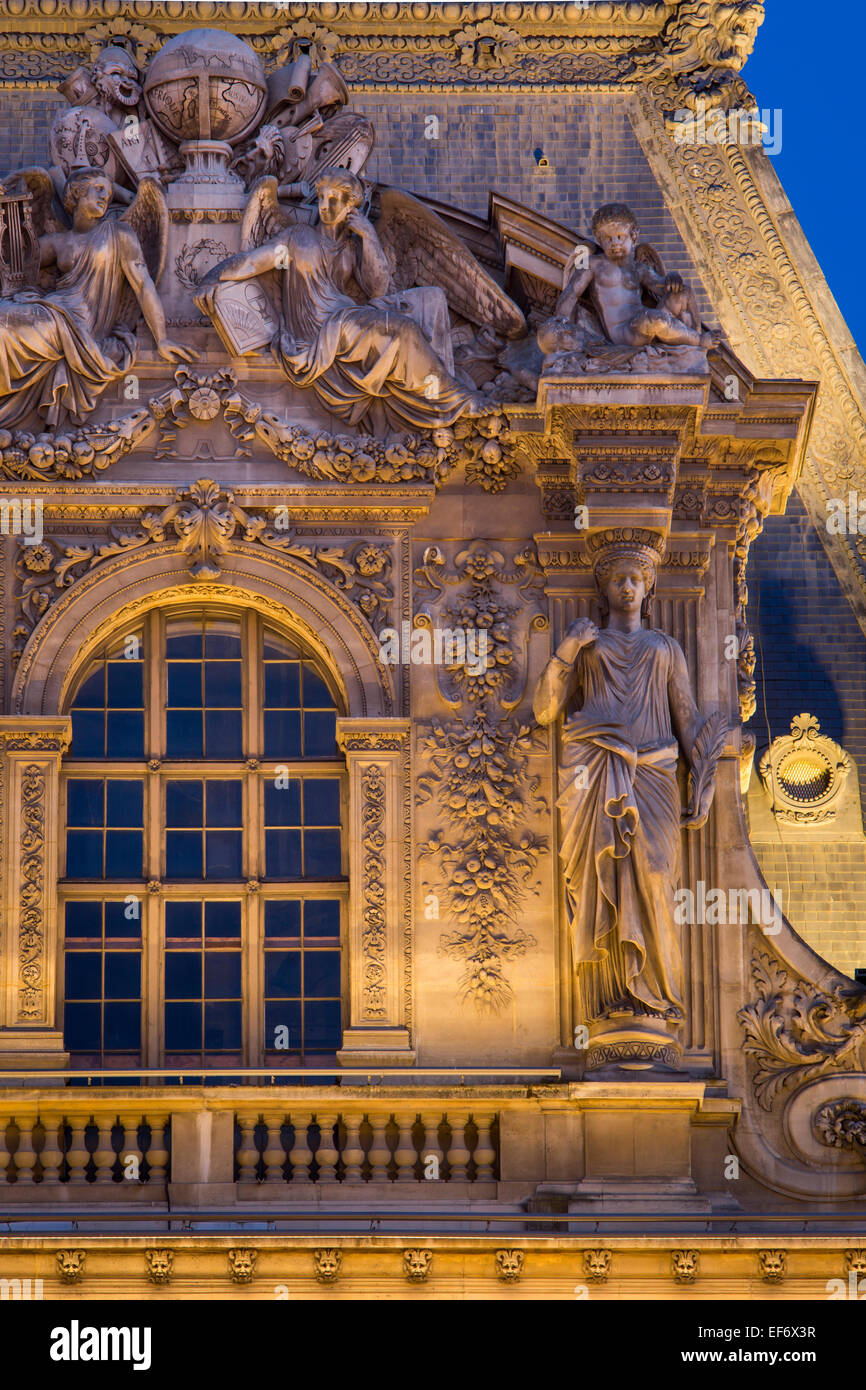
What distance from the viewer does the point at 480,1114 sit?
2142cm

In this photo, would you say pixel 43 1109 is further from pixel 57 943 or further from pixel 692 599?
pixel 692 599

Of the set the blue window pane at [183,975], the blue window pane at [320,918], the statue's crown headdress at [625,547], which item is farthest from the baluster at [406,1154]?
the statue's crown headdress at [625,547]

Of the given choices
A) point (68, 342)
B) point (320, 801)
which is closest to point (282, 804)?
point (320, 801)

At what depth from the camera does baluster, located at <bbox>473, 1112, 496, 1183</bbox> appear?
21.4 metres

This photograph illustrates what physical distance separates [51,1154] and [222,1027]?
5.34 ft

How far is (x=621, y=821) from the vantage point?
21547 mm

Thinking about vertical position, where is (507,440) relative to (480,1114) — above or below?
above

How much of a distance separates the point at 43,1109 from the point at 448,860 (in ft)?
10.6

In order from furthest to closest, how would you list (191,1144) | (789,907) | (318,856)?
(789,907)
(318,856)
(191,1144)

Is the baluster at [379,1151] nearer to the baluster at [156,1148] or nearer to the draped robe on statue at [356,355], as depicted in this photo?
the baluster at [156,1148]

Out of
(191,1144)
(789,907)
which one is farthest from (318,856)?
(789,907)

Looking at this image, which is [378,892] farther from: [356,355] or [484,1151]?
[356,355]

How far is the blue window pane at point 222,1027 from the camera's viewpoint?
2219cm

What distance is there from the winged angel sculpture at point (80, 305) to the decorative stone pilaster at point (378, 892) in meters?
3.06
